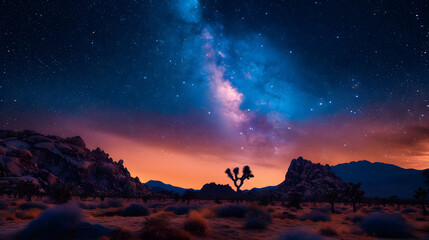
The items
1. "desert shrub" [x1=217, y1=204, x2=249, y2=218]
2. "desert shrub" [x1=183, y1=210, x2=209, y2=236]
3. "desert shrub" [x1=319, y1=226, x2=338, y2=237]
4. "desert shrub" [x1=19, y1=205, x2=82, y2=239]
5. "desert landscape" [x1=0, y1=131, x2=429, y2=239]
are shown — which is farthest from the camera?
"desert shrub" [x1=217, y1=204, x2=249, y2=218]

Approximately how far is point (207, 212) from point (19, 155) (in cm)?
9432

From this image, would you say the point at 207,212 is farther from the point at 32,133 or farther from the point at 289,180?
the point at 32,133

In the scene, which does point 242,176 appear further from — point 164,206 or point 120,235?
point 120,235

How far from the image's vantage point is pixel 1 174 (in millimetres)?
63125

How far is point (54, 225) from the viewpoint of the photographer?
7.21m

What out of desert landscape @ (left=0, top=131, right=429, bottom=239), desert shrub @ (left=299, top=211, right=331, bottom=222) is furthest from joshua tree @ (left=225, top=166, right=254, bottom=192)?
desert shrub @ (left=299, top=211, right=331, bottom=222)

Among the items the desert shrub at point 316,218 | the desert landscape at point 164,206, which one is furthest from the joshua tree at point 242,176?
the desert shrub at point 316,218

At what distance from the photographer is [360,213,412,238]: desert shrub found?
11.6m

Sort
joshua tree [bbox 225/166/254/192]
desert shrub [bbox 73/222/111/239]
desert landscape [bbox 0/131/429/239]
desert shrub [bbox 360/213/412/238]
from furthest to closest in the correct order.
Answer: joshua tree [bbox 225/166/254/192] < desert shrub [bbox 360/213/412/238] < desert landscape [bbox 0/131/429/239] < desert shrub [bbox 73/222/111/239]

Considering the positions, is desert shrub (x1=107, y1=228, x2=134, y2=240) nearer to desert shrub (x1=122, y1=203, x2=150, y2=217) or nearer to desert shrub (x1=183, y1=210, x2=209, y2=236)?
desert shrub (x1=183, y1=210, x2=209, y2=236)

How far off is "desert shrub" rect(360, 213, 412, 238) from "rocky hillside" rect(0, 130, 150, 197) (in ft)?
265

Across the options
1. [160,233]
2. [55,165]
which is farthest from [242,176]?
[55,165]

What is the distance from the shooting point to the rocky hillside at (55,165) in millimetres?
71438

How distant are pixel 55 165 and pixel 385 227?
113 m
